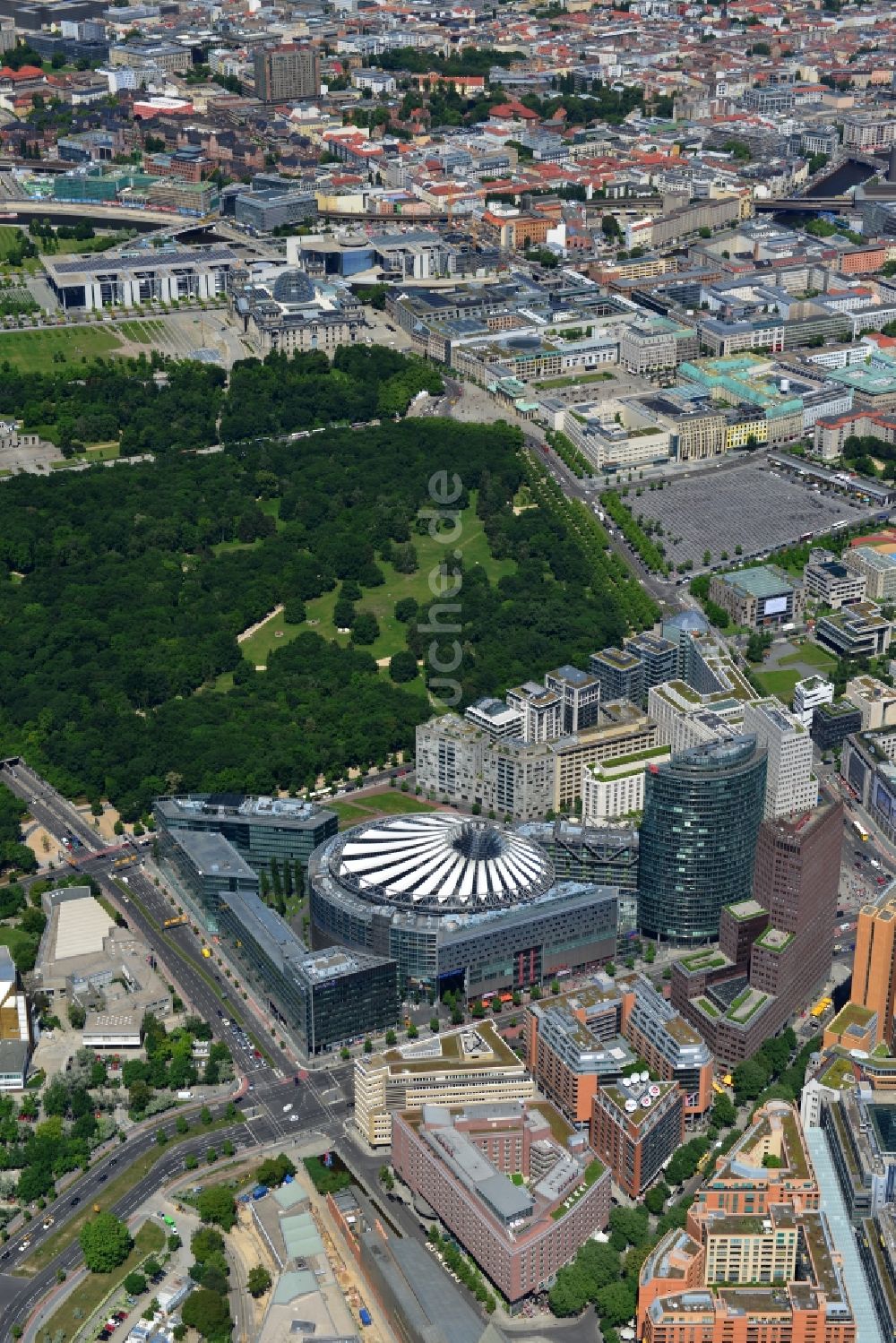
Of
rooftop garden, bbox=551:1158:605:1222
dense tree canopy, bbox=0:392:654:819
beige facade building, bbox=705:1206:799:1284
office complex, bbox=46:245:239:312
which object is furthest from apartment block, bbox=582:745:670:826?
office complex, bbox=46:245:239:312

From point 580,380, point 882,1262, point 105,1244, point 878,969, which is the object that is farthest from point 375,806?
point 580,380

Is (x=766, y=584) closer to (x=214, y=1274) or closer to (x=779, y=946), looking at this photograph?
(x=779, y=946)

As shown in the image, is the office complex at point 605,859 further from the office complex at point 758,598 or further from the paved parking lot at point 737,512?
the paved parking lot at point 737,512

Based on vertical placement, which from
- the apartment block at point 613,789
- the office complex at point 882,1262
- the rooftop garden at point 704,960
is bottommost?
the office complex at point 882,1262

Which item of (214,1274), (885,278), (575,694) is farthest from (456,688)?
(885,278)

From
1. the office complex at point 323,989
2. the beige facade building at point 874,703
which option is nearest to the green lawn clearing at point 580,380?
the beige facade building at point 874,703

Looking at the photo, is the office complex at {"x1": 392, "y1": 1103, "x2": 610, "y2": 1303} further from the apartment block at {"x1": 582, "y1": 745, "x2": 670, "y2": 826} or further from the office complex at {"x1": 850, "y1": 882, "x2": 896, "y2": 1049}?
the apartment block at {"x1": 582, "y1": 745, "x2": 670, "y2": 826}
